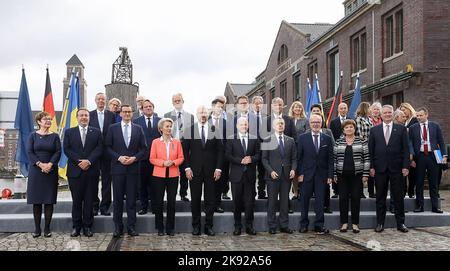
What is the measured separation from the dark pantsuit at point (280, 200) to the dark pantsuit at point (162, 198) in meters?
1.66

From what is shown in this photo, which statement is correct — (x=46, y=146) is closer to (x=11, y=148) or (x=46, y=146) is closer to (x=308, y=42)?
(x=308, y=42)

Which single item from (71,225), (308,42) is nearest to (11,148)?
(308,42)

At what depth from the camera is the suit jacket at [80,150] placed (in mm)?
7977

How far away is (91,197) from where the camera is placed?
8008 millimetres

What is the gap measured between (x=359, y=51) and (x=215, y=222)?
16.4 m

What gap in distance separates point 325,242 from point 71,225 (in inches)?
172

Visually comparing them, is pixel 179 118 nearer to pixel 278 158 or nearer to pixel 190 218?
pixel 190 218

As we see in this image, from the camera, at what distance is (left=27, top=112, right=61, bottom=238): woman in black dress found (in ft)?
25.7

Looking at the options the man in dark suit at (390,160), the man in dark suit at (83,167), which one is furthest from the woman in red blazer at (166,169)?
the man in dark suit at (390,160)

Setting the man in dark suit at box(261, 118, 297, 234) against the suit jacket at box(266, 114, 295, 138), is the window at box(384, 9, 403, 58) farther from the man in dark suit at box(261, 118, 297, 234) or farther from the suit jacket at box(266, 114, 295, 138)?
the man in dark suit at box(261, 118, 297, 234)

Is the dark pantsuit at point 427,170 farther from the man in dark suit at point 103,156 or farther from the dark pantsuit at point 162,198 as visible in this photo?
the man in dark suit at point 103,156

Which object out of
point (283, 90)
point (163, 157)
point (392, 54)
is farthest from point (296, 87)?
point (163, 157)

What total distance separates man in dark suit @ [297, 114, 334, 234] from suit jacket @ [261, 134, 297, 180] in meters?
0.17

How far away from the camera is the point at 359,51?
22547mm
